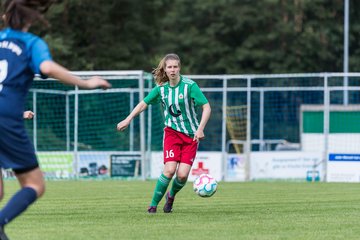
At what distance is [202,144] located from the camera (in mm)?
32531

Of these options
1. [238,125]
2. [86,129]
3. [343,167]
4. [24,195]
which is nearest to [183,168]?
[24,195]

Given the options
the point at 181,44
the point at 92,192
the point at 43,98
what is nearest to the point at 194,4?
the point at 181,44

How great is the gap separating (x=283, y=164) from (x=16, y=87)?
55.3ft

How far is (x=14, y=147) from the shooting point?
23.4ft

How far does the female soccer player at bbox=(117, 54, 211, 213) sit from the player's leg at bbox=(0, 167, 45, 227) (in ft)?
12.7

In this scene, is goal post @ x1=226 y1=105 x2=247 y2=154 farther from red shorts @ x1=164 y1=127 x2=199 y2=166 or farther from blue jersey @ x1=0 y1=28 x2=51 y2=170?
blue jersey @ x1=0 y1=28 x2=51 y2=170

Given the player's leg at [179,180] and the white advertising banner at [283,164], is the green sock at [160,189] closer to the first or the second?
the player's leg at [179,180]

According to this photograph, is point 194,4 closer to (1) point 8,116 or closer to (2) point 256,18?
(2) point 256,18

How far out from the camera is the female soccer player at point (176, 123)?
440 inches

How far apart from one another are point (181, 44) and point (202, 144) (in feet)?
50.5

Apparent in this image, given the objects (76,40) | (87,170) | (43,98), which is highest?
(76,40)

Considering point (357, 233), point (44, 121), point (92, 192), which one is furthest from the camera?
point (44, 121)

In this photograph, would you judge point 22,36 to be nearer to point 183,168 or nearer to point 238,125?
point 183,168

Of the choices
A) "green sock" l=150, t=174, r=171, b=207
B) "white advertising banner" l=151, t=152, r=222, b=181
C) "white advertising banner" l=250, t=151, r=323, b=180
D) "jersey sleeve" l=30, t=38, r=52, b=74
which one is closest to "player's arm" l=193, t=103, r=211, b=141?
"green sock" l=150, t=174, r=171, b=207
